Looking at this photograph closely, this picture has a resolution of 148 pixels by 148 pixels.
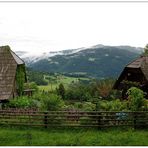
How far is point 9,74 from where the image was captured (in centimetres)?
3778

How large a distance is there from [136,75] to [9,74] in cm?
1352

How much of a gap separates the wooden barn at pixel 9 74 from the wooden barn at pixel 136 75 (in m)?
11.0

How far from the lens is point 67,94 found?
313 feet

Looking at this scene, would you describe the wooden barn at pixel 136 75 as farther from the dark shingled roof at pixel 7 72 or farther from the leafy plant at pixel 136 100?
the leafy plant at pixel 136 100

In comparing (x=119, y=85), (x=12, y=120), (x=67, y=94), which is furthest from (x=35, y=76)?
(x=12, y=120)

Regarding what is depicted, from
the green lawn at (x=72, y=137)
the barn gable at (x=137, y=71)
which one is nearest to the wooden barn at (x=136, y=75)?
the barn gable at (x=137, y=71)

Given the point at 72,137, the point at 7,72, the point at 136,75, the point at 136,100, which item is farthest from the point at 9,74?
the point at 72,137

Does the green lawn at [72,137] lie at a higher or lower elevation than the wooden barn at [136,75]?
lower

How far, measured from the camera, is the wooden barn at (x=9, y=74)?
1439 inches

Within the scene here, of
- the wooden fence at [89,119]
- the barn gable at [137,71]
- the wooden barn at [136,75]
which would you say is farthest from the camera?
the wooden barn at [136,75]

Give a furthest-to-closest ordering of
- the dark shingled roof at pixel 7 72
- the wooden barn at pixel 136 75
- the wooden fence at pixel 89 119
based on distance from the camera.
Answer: the wooden barn at pixel 136 75 → the dark shingled roof at pixel 7 72 → the wooden fence at pixel 89 119

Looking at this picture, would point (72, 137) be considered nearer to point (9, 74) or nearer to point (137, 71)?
point (9, 74)

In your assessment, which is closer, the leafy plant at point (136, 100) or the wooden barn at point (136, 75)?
the leafy plant at point (136, 100)

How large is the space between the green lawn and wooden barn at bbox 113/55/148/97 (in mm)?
16928
